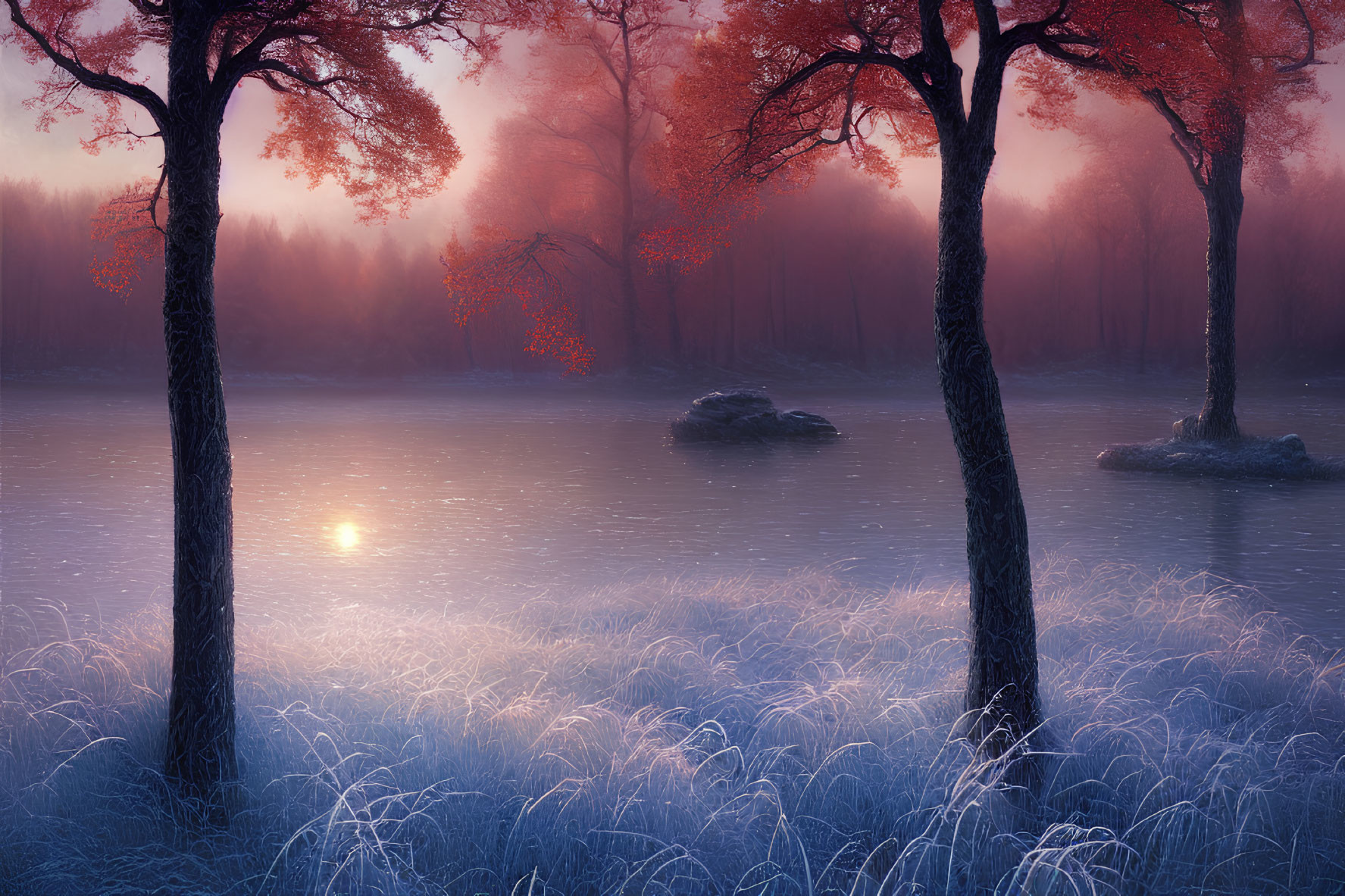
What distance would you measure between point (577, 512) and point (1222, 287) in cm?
985

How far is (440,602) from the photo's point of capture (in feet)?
25.2

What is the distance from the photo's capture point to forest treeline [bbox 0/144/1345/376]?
132 ft

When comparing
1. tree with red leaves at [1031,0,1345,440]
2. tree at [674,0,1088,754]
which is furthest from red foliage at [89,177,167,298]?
tree with red leaves at [1031,0,1345,440]

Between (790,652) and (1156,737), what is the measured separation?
2.12 m

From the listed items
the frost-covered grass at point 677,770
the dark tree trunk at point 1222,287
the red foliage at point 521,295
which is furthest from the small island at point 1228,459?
the red foliage at point 521,295

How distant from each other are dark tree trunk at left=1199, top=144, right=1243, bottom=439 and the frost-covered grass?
919 cm

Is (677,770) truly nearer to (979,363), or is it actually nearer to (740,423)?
(979,363)

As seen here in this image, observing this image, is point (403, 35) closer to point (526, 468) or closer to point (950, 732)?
point (950, 732)

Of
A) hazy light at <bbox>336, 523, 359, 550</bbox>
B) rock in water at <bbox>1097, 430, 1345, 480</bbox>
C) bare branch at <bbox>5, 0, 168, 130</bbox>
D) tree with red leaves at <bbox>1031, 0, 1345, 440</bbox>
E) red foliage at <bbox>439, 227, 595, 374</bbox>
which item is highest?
tree with red leaves at <bbox>1031, 0, 1345, 440</bbox>

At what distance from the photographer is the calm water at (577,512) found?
27.6 feet

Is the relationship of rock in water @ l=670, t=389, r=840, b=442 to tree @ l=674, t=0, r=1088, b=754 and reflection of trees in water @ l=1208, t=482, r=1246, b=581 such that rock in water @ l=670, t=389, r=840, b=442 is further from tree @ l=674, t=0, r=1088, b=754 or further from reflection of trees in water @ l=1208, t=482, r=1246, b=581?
tree @ l=674, t=0, r=1088, b=754

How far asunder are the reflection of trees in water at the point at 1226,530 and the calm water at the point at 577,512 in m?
0.04

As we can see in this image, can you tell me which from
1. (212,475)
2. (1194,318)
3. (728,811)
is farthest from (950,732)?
(1194,318)

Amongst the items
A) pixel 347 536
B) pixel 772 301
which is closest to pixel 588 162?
pixel 772 301
